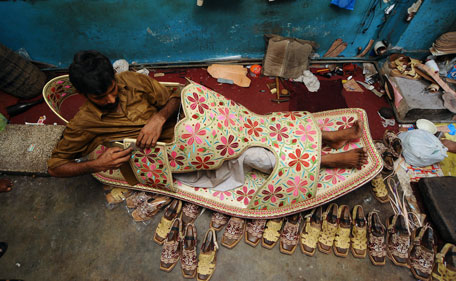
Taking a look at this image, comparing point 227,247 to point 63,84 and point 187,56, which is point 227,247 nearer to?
point 63,84

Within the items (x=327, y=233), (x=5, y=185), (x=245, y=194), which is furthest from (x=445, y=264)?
(x=5, y=185)

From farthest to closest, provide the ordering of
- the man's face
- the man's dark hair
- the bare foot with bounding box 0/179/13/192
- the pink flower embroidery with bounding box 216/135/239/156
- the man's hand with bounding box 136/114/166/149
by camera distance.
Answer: the bare foot with bounding box 0/179/13/192, the pink flower embroidery with bounding box 216/135/239/156, the man's hand with bounding box 136/114/166/149, the man's face, the man's dark hair

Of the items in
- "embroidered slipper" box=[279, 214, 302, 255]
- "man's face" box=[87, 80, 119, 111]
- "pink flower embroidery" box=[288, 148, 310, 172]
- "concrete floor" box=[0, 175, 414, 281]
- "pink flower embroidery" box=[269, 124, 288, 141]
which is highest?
"man's face" box=[87, 80, 119, 111]

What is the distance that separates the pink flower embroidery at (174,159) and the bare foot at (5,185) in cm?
201

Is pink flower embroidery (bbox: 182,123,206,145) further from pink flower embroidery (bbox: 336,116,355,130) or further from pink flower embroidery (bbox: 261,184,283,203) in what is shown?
pink flower embroidery (bbox: 336,116,355,130)

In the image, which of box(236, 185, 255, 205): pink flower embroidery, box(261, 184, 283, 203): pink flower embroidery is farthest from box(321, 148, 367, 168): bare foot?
box(236, 185, 255, 205): pink flower embroidery

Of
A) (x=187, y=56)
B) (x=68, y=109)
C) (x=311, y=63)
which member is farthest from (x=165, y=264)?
(x=311, y=63)

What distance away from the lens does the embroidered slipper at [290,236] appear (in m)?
2.24

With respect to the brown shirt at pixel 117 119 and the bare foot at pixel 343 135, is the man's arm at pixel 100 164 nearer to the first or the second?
the brown shirt at pixel 117 119

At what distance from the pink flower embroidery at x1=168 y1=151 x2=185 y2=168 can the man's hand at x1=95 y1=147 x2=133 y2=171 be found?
336mm

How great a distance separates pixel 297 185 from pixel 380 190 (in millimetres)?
1006

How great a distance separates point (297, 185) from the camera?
209cm

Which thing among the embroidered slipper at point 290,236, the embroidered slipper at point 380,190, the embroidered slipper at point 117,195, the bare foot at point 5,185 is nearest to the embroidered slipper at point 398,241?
the embroidered slipper at point 380,190

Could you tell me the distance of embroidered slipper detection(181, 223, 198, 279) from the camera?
2.18 meters
